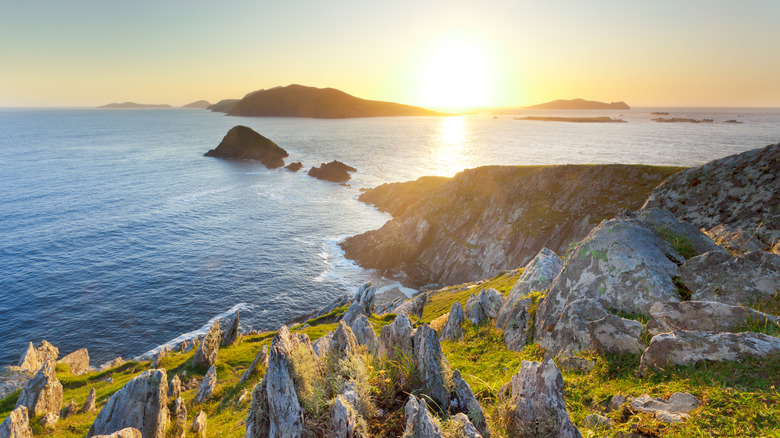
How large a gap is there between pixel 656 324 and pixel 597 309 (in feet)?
6.50

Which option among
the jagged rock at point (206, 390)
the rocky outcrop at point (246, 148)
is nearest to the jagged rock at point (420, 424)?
the jagged rock at point (206, 390)

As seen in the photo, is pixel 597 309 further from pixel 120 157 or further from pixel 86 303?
pixel 120 157

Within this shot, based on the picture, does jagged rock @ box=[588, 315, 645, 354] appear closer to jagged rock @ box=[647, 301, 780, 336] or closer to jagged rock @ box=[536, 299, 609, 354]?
jagged rock @ box=[536, 299, 609, 354]

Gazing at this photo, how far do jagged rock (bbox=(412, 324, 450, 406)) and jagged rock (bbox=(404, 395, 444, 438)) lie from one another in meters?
1.27

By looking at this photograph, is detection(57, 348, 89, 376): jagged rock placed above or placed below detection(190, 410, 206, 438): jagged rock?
below

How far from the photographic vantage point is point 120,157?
165 metres

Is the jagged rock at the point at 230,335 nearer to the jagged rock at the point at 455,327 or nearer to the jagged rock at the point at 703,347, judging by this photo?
the jagged rock at the point at 455,327

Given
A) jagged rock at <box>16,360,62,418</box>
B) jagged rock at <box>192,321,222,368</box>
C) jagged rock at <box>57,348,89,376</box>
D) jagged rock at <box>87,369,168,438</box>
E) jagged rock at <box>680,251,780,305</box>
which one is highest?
jagged rock at <box>680,251,780,305</box>

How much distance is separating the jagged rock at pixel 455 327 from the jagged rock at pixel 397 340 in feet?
29.5

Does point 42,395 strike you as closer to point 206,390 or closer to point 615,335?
point 206,390

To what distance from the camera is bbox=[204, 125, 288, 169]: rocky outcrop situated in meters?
182

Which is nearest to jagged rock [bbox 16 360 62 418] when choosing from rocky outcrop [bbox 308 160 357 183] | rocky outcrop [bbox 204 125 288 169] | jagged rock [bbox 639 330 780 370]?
jagged rock [bbox 639 330 780 370]

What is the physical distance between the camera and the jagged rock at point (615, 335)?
416 inches

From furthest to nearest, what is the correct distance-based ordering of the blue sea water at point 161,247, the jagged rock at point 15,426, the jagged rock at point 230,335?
the blue sea water at point 161,247 < the jagged rock at point 230,335 < the jagged rock at point 15,426
